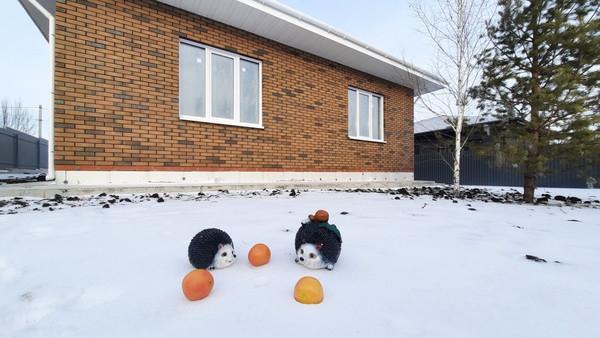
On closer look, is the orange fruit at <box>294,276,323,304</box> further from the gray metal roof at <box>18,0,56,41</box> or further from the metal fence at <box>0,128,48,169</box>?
the metal fence at <box>0,128,48,169</box>

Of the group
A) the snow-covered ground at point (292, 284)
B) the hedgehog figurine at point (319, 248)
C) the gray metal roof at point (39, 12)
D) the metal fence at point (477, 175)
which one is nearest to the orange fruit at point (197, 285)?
the snow-covered ground at point (292, 284)

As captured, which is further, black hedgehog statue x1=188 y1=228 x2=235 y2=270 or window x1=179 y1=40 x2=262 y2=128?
window x1=179 y1=40 x2=262 y2=128

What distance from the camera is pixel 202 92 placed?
5.23 metres

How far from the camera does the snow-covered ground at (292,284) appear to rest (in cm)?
86

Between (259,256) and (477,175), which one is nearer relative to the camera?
(259,256)

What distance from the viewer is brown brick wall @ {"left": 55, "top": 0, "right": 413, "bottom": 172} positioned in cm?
409

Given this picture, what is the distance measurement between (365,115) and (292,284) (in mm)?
7508

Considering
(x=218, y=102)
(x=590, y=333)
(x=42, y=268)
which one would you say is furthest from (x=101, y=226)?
(x=218, y=102)

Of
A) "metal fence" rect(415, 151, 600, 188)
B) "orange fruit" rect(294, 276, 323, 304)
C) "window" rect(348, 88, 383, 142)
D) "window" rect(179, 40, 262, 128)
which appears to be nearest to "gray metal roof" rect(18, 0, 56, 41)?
"window" rect(179, 40, 262, 128)

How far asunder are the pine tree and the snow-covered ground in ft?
8.66

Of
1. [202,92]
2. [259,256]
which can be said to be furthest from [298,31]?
[259,256]

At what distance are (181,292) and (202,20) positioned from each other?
5.42 meters

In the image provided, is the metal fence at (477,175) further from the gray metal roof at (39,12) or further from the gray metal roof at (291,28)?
the gray metal roof at (39,12)

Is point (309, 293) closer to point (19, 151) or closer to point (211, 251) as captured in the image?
point (211, 251)
